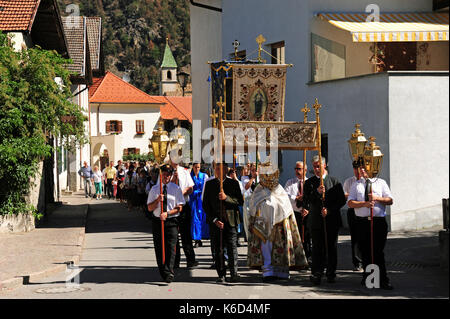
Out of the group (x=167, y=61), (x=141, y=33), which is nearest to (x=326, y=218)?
(x=167, y=61)

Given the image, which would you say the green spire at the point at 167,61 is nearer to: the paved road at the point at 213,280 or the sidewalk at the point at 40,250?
the sidewalk at the point at 40,250

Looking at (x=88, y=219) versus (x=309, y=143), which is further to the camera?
(x=88, y=219)

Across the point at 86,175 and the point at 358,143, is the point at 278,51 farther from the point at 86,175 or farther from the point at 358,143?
the point at 86,175

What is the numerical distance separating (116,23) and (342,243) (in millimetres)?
152502

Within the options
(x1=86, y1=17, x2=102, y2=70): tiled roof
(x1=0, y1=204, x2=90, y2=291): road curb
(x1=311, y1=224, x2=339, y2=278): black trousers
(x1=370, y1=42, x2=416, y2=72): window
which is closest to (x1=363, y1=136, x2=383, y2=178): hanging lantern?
(x1=311, y1=224, x2=339, y2=278): black trousers

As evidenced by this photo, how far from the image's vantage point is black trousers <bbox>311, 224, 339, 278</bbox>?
36.5 feet

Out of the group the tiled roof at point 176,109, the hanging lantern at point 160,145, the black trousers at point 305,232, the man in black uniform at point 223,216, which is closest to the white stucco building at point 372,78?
the black trousers at point 305,232

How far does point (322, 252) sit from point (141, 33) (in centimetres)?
15673

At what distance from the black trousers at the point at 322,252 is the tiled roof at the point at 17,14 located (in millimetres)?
14040

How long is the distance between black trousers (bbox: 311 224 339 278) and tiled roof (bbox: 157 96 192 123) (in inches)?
3443

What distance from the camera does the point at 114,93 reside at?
8275cm

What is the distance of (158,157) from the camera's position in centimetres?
1237

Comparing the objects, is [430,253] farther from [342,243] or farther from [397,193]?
[397,193]

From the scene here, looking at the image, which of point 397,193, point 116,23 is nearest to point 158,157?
point 397,193
